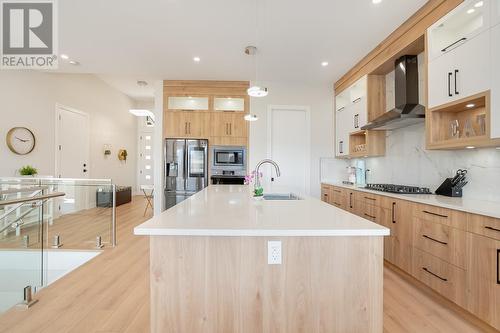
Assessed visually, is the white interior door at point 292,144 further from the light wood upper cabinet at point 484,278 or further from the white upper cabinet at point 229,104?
the light wood upper cabinet at point 484,278

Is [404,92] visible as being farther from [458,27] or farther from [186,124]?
→ [186,124]

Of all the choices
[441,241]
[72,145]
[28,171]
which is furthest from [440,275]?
[72,145]

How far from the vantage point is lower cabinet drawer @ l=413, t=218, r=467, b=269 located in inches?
76.3

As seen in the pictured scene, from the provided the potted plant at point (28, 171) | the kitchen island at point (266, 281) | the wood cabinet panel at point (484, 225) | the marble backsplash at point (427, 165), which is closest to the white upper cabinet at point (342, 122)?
the marble backsplash at point (427, 165)

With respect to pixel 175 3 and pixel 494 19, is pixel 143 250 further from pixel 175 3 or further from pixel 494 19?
pixel 494 19

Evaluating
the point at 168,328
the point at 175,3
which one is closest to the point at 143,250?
the point at 168,328

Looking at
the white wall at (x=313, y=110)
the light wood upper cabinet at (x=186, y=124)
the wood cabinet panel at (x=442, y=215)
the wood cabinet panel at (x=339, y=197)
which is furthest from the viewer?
the white wall at (x=313, y=110)

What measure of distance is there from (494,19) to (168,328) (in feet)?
10.1

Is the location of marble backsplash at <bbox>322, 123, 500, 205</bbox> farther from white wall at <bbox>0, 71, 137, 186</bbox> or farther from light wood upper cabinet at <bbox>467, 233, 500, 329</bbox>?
white wall at <bbox>0, 71, 137, 186</bbox>

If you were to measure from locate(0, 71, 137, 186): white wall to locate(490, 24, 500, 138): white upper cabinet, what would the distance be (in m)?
6.46

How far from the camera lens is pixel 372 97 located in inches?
151

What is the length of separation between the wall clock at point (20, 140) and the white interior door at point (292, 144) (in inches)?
179

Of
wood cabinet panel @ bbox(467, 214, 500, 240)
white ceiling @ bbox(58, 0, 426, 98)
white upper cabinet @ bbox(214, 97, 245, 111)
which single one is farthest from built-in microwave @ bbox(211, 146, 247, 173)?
wood cabinet panel @ bbox(467, 214, 500, 240)

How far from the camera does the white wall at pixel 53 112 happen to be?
13.9ft
